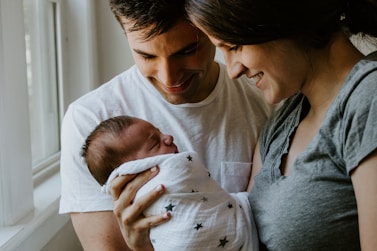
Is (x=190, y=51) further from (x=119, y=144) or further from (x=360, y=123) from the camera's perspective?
(x=360, y=123)

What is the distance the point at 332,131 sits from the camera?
2.91 ft

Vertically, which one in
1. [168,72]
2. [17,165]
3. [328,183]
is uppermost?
[168,72]

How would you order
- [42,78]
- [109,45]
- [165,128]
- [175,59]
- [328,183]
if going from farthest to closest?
[109,45]
[42,78]
[165,128]
[175,59]
[328,183]

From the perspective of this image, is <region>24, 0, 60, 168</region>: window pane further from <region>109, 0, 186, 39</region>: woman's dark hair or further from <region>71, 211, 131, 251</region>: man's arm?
<region>109, 0, 186, 39</region>: woman's dark hair

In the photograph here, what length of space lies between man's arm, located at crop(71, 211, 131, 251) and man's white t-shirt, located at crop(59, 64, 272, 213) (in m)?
0.02

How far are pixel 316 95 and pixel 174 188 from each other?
14.8 inches

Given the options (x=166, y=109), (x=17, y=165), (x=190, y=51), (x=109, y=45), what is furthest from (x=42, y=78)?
(x=190, y=51)

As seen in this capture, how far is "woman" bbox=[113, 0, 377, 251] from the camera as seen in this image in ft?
2.65

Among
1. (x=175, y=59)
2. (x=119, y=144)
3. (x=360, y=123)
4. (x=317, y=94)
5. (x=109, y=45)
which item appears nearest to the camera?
(x=360, y=123)

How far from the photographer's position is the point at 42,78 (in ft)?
6.41

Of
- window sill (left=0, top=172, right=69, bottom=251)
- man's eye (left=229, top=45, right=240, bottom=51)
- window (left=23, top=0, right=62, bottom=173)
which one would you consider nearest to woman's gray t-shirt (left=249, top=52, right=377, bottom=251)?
man's eye (left=229, top=45, right=240, bottom=51)

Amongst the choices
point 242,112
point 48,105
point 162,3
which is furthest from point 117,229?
point 48,105

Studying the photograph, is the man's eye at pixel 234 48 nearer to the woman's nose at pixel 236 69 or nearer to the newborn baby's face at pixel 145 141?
the woman's nose at pixel 236 69

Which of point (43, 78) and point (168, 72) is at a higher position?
point (168, 72)
